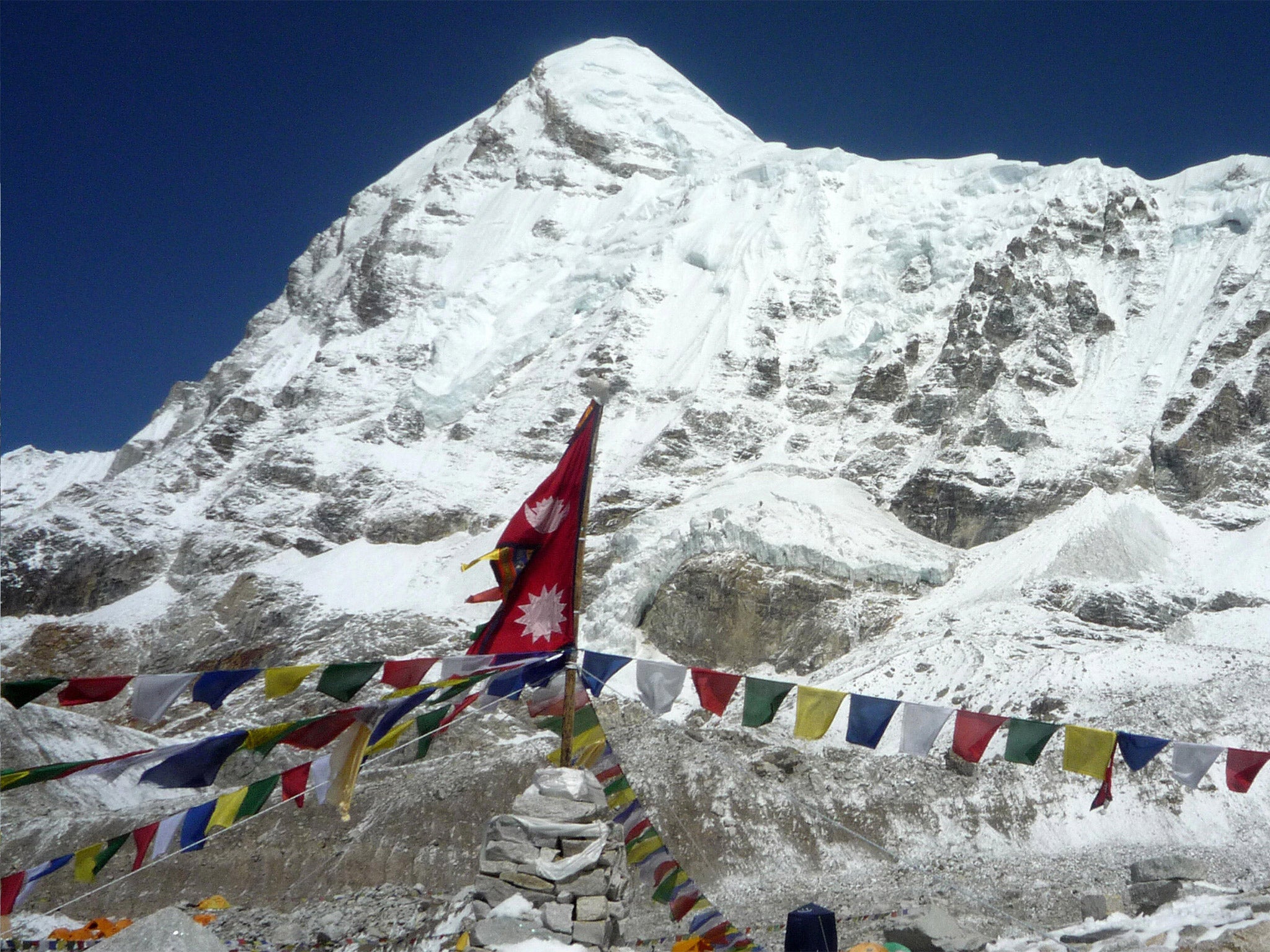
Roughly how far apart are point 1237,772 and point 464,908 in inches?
375

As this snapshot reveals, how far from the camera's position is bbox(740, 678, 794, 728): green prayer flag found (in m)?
11.5

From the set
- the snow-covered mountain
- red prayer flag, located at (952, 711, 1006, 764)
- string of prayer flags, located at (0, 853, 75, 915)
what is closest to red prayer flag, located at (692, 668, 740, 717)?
red prayer flag, located at (952, 711, 1006, 764)

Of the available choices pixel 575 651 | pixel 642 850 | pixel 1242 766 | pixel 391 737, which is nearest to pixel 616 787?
pixel 642 850

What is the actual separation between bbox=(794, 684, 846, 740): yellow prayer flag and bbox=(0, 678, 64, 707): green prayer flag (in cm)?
713

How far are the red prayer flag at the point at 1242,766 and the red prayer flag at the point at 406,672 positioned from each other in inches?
370

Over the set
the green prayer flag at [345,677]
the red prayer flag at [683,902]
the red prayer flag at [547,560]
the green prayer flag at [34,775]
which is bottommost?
the red prayer flag at [683,902]

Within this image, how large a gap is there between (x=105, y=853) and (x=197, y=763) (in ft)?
9.86

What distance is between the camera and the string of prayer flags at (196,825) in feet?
34.9

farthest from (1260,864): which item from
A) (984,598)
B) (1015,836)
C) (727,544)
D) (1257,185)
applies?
(1257,185)

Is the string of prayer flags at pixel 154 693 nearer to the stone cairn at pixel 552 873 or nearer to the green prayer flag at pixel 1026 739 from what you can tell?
the stone cairn at pixel 552 873

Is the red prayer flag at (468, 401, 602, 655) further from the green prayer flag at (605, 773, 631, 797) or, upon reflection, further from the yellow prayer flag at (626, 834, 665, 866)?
the yellow prayer flag at (626, 834, 665, 866)

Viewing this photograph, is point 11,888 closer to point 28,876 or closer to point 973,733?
point 28,876

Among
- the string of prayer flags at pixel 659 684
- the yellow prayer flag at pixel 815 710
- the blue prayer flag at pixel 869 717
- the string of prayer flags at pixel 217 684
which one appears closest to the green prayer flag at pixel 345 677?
the string of prayer flags at pixel 217 684

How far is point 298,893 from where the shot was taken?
32156 millimetres
